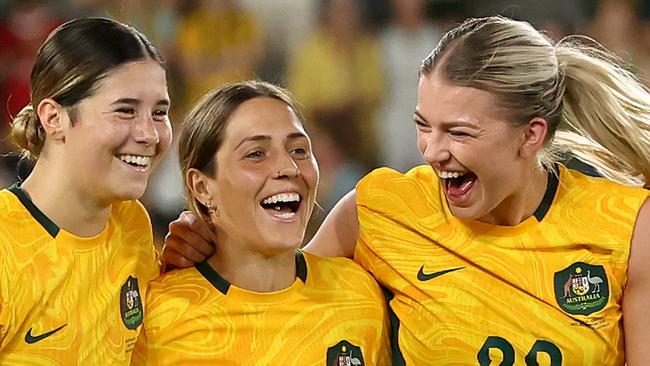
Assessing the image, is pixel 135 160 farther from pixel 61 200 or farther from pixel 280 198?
pixel 280 198

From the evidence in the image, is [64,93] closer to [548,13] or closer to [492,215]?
[492,215]

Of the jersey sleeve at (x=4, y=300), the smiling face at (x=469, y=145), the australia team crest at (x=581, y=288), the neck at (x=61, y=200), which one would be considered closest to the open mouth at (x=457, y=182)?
the smiling face at (x=469, y=145)

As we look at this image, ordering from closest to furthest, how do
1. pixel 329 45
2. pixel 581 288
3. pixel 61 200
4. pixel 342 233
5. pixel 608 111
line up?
pixel 61 200 < pixel 581 288 < pixel 608 111 < pixel 342 233 < pixel 329 45

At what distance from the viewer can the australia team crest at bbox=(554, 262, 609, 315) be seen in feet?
7.78

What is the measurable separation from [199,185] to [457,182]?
22.4 inches

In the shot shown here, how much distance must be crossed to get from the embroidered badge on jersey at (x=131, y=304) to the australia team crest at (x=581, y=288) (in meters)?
0.89

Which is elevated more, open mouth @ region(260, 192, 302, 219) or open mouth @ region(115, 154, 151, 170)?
open mouth @ region(115, 154, 151, 170)

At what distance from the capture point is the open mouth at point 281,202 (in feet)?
7.92

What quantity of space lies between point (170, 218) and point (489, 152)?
2880mm

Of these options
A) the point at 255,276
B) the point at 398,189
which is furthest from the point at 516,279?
the point at 255,276

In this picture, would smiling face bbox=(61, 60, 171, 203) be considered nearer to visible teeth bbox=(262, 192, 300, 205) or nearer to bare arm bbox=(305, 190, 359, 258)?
visible teeth bbox=(262, 192, 300, 205)

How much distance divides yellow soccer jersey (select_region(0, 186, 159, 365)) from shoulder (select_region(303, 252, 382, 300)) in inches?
15.1

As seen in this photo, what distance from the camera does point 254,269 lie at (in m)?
2.44

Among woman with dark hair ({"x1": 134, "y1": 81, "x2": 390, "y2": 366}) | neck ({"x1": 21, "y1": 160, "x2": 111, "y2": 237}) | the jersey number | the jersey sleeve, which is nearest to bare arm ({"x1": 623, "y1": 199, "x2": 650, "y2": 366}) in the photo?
the jersey number
